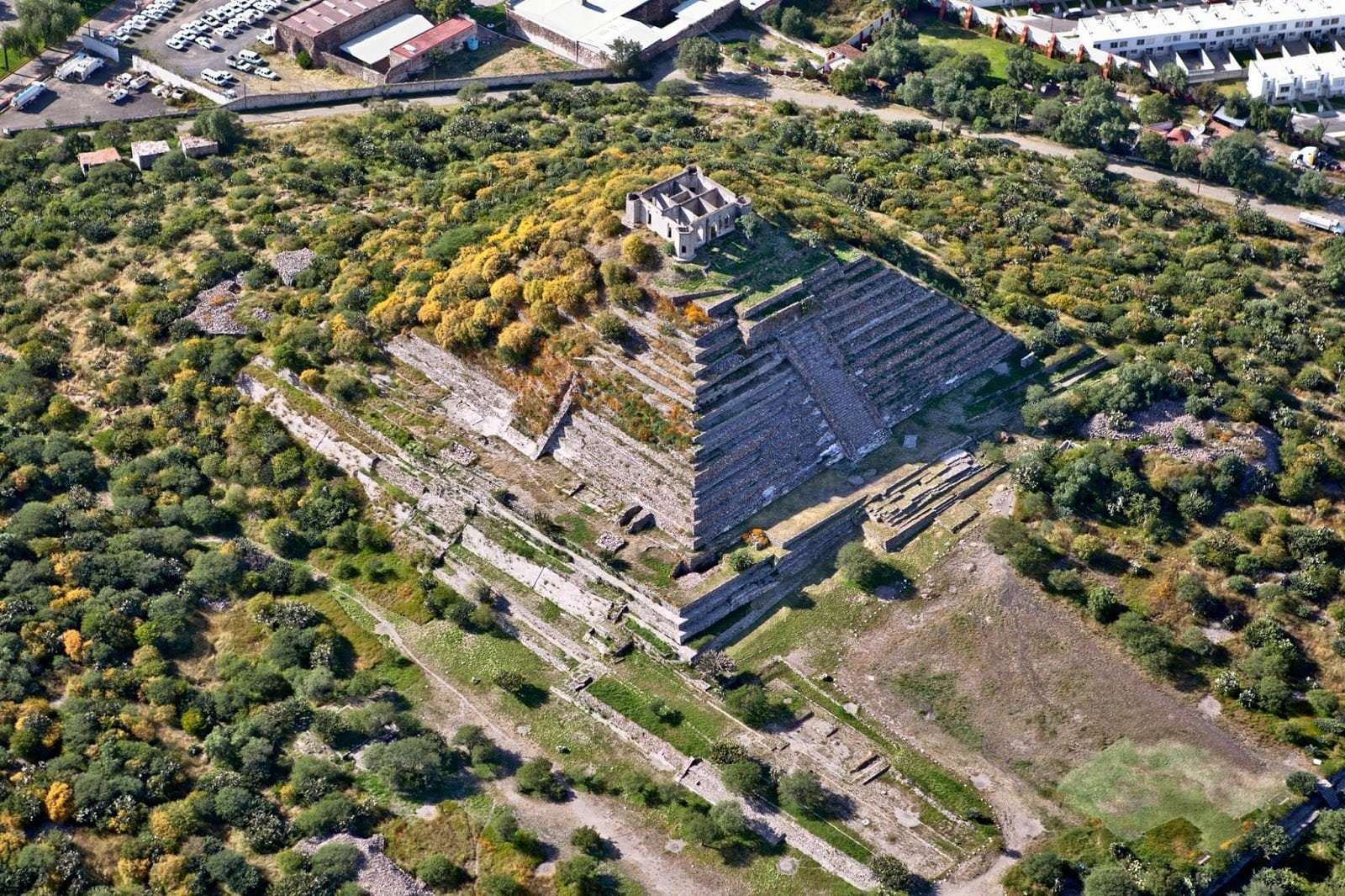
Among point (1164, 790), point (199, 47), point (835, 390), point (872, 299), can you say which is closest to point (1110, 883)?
point (1164, 790)

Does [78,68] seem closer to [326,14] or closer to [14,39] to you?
[14,39]

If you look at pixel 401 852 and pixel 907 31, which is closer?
pixel 401 852

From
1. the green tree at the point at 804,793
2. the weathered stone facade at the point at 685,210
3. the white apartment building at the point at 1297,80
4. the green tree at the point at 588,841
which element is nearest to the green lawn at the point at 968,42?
the white apartment building at the point at 1297,80

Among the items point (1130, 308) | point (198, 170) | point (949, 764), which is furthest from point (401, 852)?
point (198, 170)

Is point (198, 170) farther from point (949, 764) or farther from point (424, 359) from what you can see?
point (949, 764)

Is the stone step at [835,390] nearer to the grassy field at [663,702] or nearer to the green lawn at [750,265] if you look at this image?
the green lawn at [750,265]
